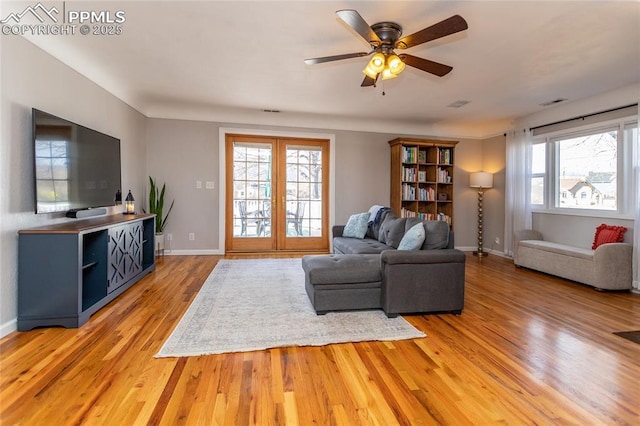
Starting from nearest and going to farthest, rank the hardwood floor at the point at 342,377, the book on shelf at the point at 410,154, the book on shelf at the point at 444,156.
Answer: the hardwood floor at the point at 342,377, the book on shelf at the point at 410,154, the book on shelf at the point at 444,156

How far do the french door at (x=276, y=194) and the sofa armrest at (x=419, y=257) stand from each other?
327cm

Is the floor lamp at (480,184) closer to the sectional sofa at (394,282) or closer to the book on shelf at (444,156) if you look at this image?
the book on shelf at (444,156)

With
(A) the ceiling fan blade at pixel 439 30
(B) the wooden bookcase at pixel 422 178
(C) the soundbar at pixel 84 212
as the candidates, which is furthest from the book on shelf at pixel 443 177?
(C) the soundbar at pixel 84 212

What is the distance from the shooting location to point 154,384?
179cm

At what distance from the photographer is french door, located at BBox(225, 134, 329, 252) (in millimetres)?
5707

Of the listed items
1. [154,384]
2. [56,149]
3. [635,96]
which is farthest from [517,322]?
[56,149]

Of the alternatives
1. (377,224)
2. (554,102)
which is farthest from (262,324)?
(554,102)

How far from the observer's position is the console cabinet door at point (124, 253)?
3.08 m

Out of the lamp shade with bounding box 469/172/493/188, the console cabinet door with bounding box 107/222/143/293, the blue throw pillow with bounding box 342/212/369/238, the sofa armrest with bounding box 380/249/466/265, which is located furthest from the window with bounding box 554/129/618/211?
the console cabinet door with bounding box 107/222/143/293

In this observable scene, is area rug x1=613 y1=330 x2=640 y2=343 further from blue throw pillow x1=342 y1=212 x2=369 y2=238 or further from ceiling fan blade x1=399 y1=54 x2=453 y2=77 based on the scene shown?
blue throw pillow x1=342 y1=212 x2=369 y2=238

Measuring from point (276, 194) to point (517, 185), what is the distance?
429cm

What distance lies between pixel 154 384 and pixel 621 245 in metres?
5.05

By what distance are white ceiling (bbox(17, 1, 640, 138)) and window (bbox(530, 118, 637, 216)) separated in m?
0.59

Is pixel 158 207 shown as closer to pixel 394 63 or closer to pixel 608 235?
pixel 394 63
